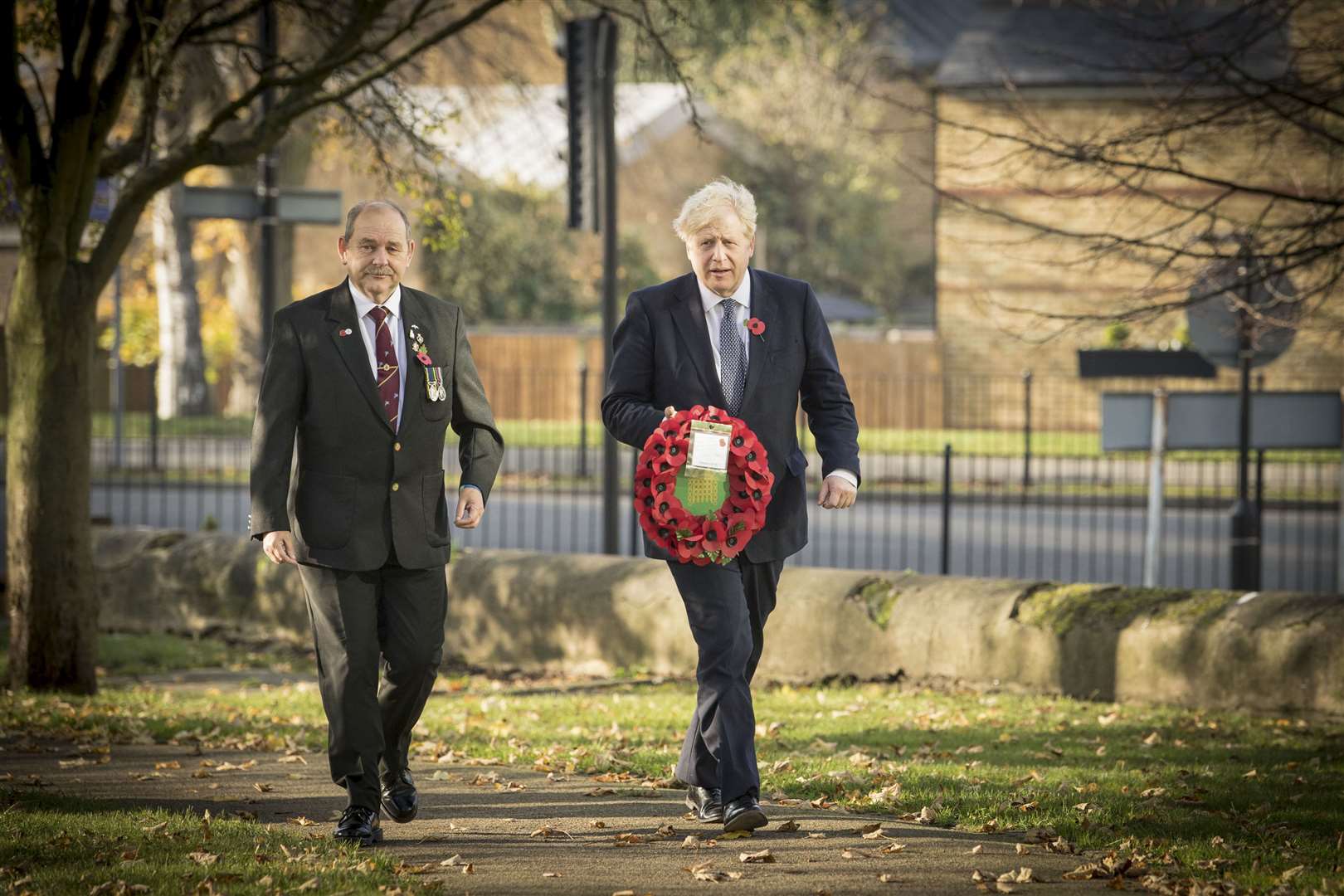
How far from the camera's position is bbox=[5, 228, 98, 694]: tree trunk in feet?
28.4

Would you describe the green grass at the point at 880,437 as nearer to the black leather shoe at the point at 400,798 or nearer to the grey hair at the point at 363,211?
the black leather shoe at the point at 400,798

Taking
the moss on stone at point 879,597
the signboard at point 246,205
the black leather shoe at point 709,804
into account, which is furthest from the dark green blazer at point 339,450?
the signboard at point 246,205

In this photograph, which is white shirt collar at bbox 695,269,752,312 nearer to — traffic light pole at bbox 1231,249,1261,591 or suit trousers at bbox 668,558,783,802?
suit trousers at bbox 668,558,783,802

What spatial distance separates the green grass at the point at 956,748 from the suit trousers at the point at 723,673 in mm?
761

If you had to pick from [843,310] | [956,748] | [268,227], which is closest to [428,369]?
[956,748]

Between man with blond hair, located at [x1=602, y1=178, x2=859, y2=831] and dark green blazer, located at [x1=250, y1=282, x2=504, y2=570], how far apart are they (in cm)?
67

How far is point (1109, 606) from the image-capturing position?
858 centimetres

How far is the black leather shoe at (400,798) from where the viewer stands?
5.66 meters

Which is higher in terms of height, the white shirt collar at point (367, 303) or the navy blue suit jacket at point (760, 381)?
the white shirt collar at point (367, 303)

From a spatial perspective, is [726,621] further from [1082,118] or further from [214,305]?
[214,305]

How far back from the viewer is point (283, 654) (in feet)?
37.2

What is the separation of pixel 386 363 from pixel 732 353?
111 cm

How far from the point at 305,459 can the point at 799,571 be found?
4.65 metres

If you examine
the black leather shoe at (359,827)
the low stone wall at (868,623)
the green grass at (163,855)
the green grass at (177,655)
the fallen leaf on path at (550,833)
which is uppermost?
the low stone wall at (868,623)
